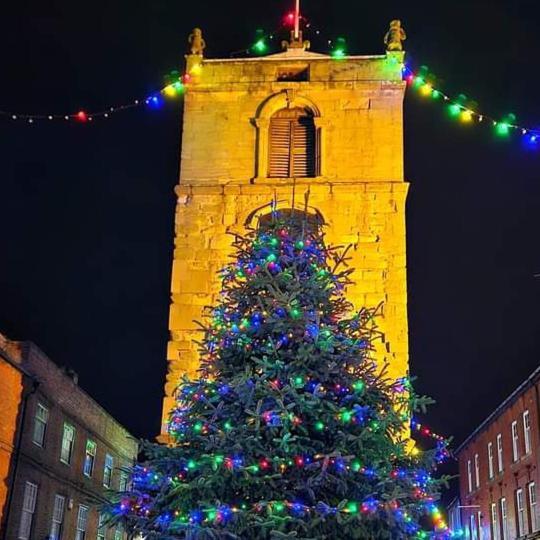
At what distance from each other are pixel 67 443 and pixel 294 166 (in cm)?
991

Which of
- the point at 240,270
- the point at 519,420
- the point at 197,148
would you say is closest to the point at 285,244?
the point at 240,270

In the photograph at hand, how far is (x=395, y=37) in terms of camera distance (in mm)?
A: 18438

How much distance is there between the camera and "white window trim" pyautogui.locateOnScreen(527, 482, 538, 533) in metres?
26.2

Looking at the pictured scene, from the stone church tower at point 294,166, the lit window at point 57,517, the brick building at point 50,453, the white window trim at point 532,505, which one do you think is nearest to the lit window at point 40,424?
the brick building at point 50,453

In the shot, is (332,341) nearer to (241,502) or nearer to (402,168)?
(241,502)

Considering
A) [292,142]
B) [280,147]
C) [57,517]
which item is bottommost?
[57,517]

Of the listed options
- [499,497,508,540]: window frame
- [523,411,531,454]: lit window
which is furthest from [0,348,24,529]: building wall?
[499,497,508,540]: window frame

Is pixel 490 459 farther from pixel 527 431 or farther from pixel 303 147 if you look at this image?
pixel 303 147

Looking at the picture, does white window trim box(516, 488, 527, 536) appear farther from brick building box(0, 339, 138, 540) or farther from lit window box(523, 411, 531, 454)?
brick building box(0, 339, 138, 540)

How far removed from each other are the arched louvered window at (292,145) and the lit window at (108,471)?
40.9 feet

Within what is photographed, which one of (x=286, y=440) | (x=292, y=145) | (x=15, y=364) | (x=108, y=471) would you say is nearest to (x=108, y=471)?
(x=108, y=471)

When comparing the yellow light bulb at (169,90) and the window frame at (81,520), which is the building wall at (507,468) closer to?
the window frame at (81,520)

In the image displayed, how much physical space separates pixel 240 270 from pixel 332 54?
928cm

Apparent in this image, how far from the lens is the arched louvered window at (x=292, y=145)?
1778cm
